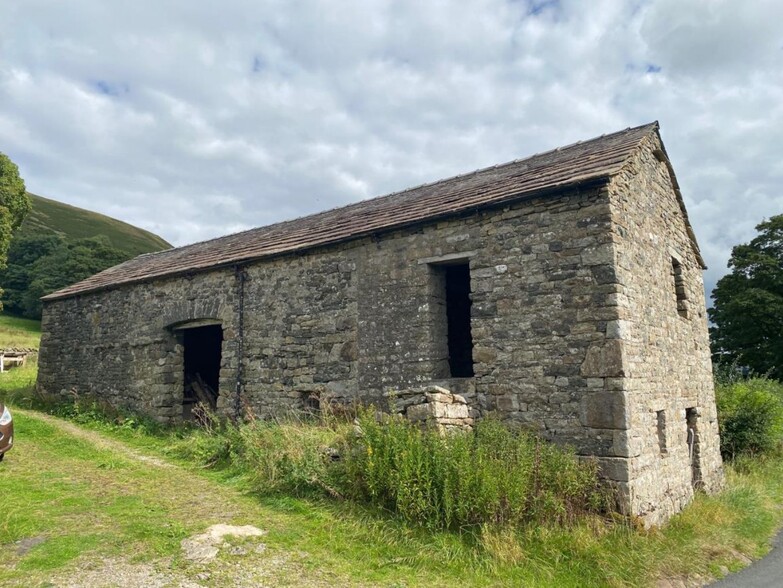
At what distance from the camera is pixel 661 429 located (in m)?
8.06

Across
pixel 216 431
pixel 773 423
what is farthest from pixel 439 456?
pixel 773 423

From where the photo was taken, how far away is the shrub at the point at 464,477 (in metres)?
6.05

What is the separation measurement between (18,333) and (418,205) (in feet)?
97.5

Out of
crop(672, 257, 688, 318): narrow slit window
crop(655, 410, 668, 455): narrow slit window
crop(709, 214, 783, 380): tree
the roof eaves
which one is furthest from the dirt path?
crop(709, 214, 783, 380): tree

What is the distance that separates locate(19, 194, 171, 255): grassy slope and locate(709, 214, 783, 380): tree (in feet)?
205

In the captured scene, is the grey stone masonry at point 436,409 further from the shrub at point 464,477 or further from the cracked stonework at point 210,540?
the cracked stonework at point 210,540

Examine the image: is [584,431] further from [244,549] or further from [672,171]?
[672,171]

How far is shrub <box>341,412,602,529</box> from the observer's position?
19.9 feet

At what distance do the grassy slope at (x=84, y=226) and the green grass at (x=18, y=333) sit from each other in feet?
101

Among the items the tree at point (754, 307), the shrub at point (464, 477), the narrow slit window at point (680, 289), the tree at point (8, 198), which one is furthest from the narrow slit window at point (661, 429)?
the tree at point (8, 198)

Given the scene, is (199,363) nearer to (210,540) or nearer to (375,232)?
(375,232)

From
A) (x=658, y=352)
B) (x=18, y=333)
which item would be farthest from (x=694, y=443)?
(x=18, y=333)

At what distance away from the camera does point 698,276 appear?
1166 cm

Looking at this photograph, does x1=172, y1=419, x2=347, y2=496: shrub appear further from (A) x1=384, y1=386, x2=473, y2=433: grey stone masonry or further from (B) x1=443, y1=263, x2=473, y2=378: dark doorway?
(B) x1=443, y1=263, x2=473, y2=378: dark doorway
